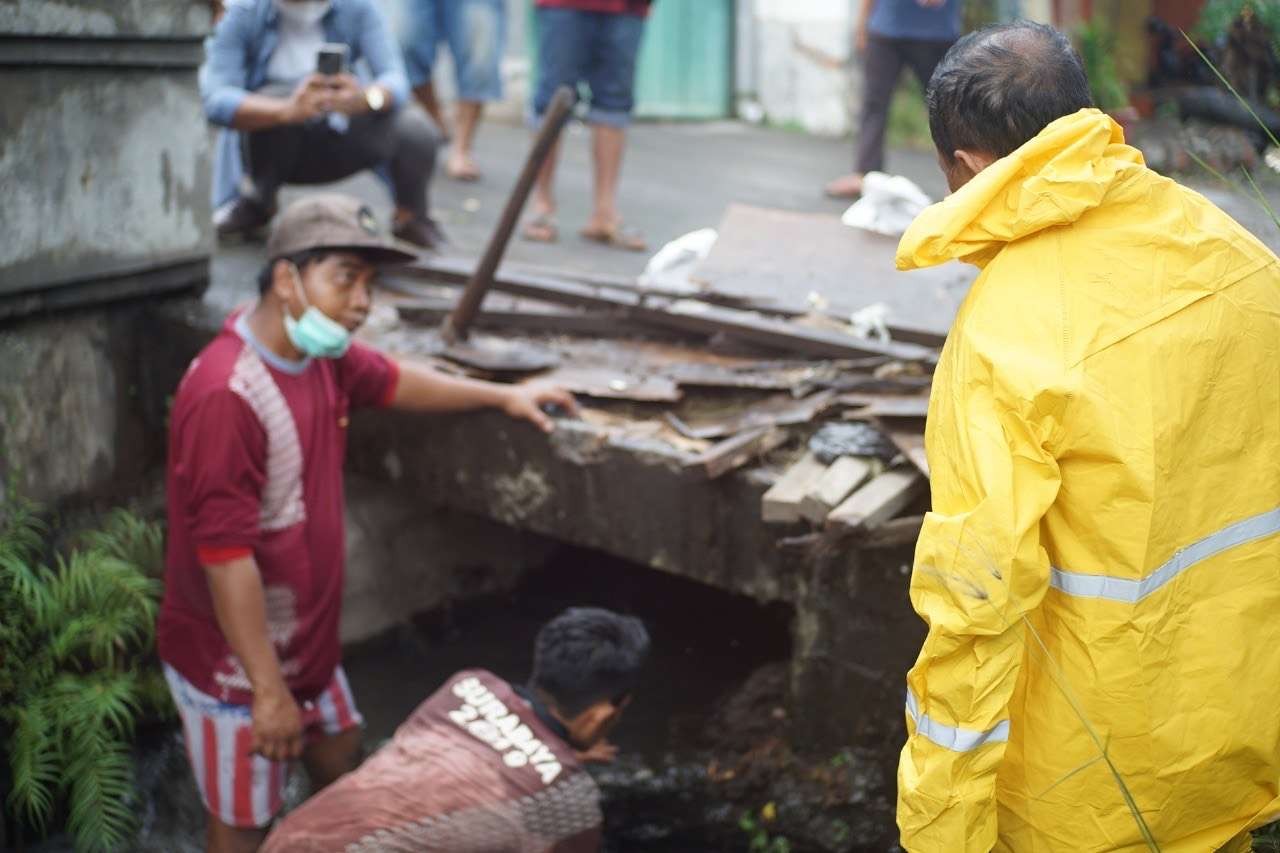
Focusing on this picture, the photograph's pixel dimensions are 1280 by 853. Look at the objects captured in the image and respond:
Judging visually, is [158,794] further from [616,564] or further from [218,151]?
[218,151]

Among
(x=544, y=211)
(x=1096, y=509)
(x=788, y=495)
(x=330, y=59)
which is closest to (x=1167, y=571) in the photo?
(x=1096, y=509)

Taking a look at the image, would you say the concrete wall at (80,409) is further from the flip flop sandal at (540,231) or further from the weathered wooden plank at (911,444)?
the weathered wooden plank at (911,444)

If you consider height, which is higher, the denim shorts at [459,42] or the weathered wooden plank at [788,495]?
the denim shorts at [459,42]

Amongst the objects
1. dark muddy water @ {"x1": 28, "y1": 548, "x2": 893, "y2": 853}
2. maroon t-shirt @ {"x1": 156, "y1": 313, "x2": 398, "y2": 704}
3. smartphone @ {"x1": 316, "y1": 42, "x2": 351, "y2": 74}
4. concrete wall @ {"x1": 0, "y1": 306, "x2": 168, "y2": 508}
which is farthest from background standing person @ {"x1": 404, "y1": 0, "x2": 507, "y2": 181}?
maroon t-shirt @ {"x1": 156, "y1": 313, "x2": 398, "y2": 704}

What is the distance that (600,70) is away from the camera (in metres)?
7.62

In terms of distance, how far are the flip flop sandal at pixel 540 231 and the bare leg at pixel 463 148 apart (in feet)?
5.02

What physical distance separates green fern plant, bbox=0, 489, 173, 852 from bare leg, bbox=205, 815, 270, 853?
0.51 m

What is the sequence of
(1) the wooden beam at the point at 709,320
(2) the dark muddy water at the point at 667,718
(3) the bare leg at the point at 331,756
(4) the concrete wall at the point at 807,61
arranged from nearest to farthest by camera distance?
1. (3) the bare leg at the point at 331,756
2. (2) the dark muddy water at the point at 667,718
3. (1) the wooden beam at the point at 709,320
4. (4) the concrete wall at the point at 807,61

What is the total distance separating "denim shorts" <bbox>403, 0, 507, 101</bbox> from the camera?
8.79 meters

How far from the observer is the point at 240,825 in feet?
14.1

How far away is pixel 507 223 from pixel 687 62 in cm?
793

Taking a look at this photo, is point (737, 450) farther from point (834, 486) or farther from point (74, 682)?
point (74, 682)

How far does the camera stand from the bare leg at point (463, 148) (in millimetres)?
9117

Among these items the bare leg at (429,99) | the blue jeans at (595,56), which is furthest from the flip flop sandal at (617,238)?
the bare leg at (429,99)
